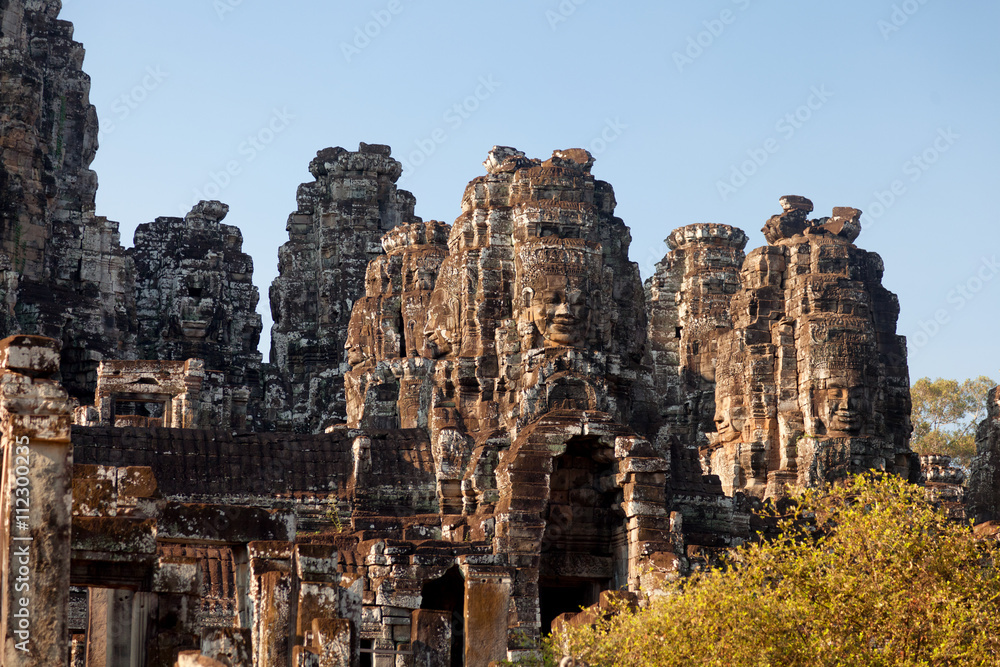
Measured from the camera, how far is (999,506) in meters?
40.0

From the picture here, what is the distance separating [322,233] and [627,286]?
2464 centimetres

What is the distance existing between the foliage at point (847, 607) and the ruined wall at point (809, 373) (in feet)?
68.8

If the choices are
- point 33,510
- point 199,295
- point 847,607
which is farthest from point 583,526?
point 199,295

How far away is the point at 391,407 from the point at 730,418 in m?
9.45

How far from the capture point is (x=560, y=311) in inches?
1457

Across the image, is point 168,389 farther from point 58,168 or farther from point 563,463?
point 58,168

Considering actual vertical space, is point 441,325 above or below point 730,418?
above

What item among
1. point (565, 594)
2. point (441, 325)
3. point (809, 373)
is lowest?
point (565, 594)

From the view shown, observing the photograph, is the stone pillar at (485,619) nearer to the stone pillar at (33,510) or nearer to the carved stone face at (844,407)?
the stone pillar at (33,510)

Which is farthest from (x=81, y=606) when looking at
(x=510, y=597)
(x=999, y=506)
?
(x=999, y=506)

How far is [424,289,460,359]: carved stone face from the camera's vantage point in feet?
133

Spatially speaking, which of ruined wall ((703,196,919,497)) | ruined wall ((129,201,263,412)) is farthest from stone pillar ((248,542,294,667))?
ruined wall ((129,201,263,412))

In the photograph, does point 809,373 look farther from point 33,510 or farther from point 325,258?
point 33,510

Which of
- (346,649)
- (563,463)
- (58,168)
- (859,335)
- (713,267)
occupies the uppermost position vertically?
(58,168)
